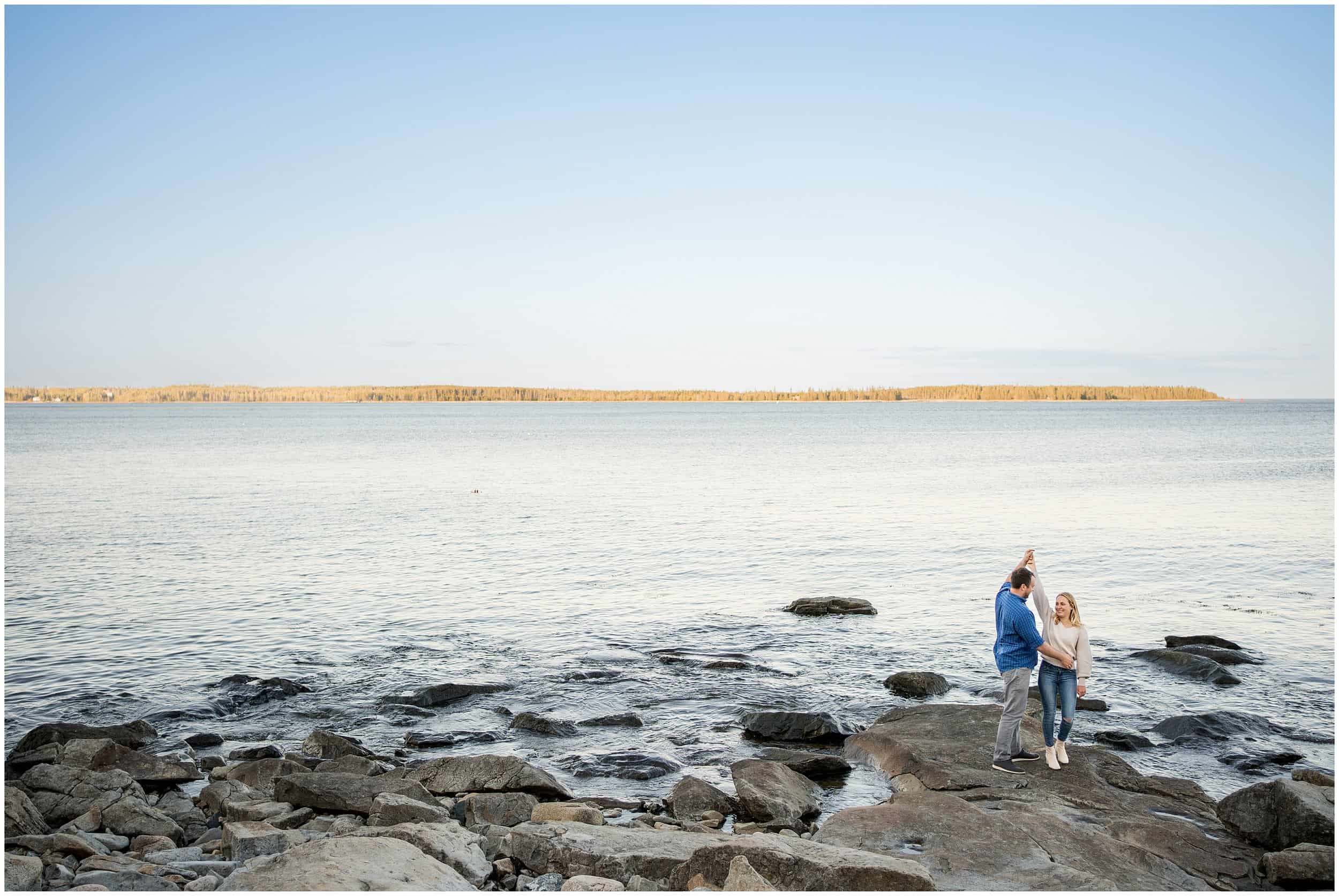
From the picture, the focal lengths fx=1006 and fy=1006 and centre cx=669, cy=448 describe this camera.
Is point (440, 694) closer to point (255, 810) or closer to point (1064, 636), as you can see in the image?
point (255, 810)

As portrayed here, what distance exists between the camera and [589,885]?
9.09 m

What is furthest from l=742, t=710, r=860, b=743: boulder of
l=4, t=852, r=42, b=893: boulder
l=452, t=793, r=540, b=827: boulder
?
l=4, t=852, r=42, b=893: boulder

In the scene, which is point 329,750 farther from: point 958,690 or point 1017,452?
point 1017,452

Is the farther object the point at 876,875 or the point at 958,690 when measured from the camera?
the point at 958,690

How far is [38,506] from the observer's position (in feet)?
155

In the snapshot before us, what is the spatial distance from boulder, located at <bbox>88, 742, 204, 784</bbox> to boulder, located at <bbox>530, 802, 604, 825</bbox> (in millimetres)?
5160

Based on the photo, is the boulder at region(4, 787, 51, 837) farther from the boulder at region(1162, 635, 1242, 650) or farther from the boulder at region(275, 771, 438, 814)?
the boulder at region(1162, 635, 1242, 650)

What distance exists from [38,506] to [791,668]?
42.6 m

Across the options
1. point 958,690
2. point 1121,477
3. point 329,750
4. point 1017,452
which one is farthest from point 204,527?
point 1017,452

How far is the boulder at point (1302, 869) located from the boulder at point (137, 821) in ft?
37.6

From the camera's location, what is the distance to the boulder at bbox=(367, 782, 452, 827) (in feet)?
35.6

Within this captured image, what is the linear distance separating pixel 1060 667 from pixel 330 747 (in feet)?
32.9

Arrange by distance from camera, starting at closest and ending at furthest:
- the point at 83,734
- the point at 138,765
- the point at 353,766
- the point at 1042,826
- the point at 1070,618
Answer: the point at 1042,826
the point at 1070,618
the point at 138,765
the point at 353,766
the point at 83,734

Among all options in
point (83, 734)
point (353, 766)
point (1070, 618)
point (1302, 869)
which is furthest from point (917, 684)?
point (83, 734)
